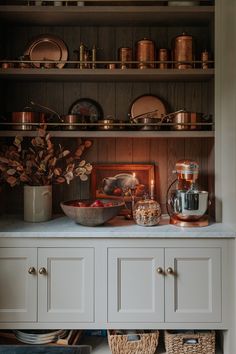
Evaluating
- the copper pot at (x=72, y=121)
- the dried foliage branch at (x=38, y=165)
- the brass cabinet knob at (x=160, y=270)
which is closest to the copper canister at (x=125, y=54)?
the copper pot at (x=72, y=121)

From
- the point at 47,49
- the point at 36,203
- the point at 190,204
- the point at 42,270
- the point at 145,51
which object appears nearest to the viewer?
the point at 42,270

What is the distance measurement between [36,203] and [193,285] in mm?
1045

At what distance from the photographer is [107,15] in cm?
226

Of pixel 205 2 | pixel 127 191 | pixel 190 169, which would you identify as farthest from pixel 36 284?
pixel 205 2

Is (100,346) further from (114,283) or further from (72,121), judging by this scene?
(72,121)

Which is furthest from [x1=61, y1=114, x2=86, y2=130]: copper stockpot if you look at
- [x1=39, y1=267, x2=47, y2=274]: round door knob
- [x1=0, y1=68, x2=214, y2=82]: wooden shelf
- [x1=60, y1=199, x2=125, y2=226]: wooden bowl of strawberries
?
[x1=39, y1=267, x2=47, y2=274]: round door knob

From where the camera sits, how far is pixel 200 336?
205 centimetres

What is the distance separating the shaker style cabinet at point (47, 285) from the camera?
198 cm

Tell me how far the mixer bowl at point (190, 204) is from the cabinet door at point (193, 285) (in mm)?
209

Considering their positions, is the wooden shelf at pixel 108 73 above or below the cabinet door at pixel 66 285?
above

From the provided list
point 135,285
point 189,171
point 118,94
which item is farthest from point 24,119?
point 135,285

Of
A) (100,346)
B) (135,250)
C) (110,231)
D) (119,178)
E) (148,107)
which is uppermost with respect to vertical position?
(148,107)

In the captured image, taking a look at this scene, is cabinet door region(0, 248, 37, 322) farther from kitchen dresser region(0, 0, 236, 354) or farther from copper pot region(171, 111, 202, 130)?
copper pot region(171, 111, 202, 130)

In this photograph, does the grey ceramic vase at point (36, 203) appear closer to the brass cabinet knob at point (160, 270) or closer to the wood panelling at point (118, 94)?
the wood panelling at point (118, 94)
